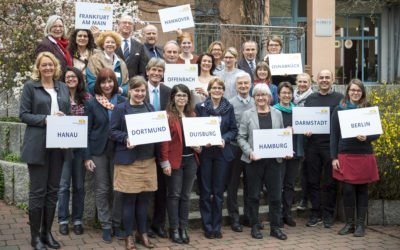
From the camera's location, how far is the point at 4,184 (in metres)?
8.90

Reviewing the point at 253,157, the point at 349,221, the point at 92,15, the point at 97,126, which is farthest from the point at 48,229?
the point at 349,221

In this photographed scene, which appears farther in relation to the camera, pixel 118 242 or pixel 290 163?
pixel 290 163

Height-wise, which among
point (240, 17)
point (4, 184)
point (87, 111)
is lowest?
point (4, 184)

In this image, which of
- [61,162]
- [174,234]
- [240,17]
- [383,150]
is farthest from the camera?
[240,17]

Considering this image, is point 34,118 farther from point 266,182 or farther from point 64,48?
point 266,182

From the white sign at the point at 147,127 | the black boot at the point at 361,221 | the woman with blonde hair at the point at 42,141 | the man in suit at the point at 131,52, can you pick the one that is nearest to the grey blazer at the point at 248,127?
the white sign at the point at 147,127

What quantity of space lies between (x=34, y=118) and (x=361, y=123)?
13.5 ft

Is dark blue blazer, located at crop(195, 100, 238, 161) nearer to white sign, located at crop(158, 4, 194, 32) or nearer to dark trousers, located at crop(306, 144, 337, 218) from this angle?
dark trousers, located at crop(306, 144, 337, 218)

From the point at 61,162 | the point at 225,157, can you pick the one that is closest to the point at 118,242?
the point at 61,162

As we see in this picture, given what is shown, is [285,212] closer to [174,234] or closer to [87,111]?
[174,234]

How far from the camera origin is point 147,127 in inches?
257

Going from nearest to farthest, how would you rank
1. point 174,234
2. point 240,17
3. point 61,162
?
point 61,162 → point 174,234 → point 240,17

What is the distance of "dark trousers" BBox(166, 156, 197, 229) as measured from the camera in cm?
703

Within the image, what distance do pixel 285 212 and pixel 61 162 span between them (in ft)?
10.9
